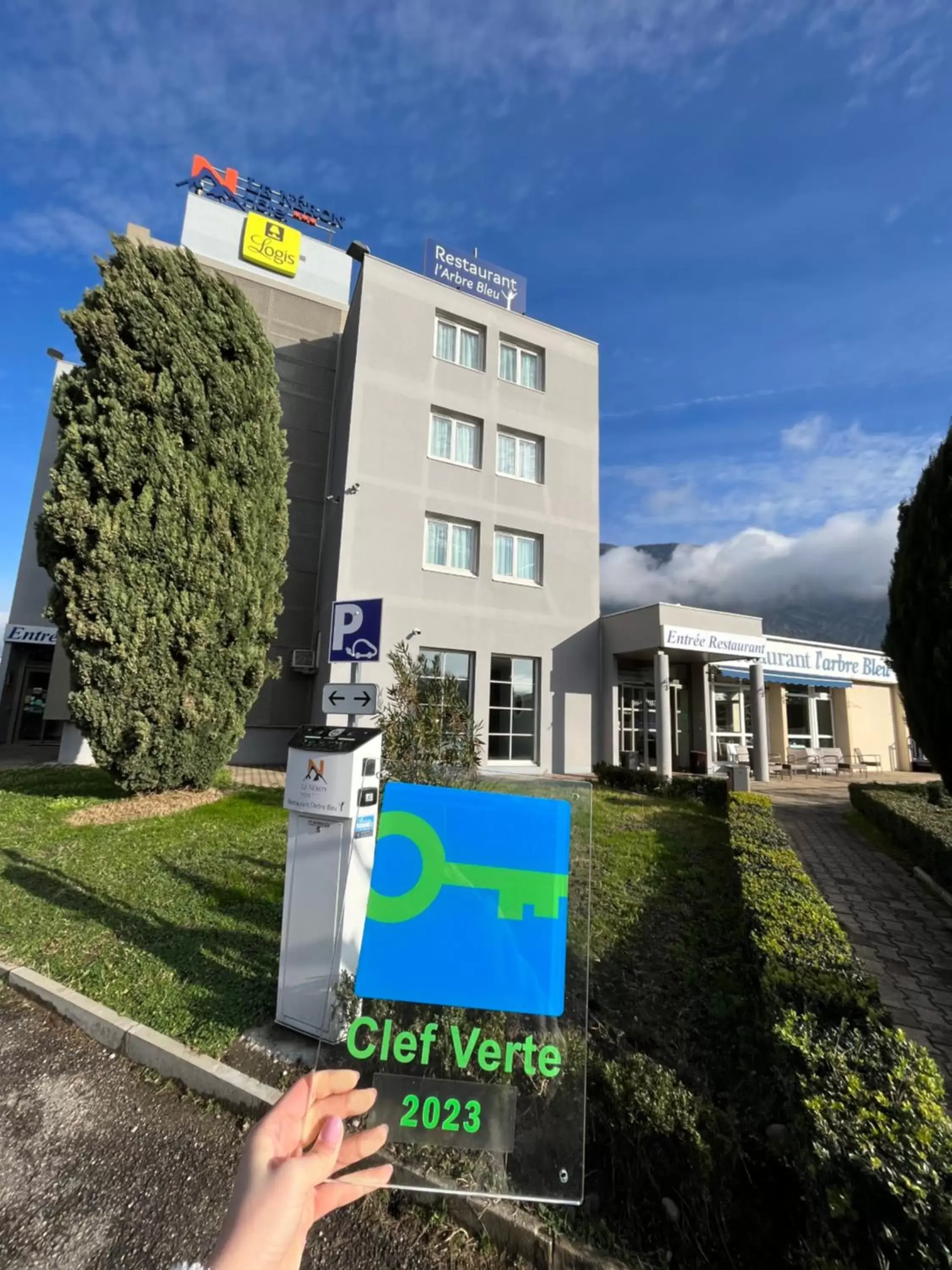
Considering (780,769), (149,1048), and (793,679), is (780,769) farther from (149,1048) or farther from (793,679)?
(149,1048)

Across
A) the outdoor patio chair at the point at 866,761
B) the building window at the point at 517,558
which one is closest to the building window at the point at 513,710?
the building window at the point at 517,558

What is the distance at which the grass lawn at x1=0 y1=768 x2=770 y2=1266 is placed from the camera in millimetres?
2393

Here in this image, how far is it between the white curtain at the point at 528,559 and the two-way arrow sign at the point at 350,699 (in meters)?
13.2

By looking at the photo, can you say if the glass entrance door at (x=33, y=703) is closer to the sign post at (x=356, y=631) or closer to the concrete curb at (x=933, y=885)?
the sign post at (x=356, y=631)

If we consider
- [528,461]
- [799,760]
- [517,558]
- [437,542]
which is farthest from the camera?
[799,760]

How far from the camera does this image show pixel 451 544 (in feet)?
53.8

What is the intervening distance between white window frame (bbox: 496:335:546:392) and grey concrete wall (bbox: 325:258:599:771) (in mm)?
174

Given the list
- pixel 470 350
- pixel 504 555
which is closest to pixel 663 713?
pixel 504 555

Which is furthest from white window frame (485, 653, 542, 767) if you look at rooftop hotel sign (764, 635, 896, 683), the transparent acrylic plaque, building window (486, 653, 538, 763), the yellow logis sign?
the yellow logis sign

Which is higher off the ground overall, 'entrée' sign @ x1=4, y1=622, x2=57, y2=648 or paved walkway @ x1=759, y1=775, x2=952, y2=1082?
'entrée' sign @ x1=4, y1=622, x2=57, y2=648

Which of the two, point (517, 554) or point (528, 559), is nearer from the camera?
point (517, 554)

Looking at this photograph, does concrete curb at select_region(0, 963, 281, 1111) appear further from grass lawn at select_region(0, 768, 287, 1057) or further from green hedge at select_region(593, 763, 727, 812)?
green hedge at select_region(593, 763, 727, 812)

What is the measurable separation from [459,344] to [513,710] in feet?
36.3

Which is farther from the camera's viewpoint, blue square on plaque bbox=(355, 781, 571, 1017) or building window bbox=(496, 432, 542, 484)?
building window bbox=(496, 432, 542, 484)
